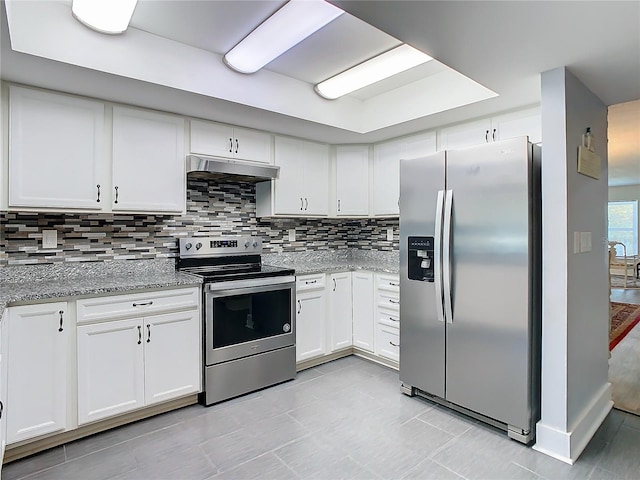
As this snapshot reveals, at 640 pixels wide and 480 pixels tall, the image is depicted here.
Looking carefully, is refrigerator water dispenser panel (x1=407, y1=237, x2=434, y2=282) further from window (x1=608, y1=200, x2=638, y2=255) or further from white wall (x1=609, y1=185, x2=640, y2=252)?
white wall (x1=609, y1=185, x2=640, y2=252)

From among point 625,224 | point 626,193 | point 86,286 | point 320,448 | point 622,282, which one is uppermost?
point 626,193

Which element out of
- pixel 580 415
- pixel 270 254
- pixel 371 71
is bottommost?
pixel 580 415

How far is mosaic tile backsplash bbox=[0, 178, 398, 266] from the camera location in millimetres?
2484

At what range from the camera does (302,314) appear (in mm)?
3293

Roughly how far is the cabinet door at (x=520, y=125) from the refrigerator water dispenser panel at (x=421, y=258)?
1.02 m

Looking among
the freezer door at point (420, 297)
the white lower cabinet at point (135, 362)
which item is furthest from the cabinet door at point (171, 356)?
the freezer door at point (420, 297)

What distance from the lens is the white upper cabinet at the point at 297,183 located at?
11.2 ft

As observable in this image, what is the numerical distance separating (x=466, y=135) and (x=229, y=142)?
190cm

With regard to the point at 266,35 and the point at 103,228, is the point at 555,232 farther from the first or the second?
the point at 103,228

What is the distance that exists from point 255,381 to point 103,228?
158 cm

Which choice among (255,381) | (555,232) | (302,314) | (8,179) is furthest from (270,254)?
(555,232)

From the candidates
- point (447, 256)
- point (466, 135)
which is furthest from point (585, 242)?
point (466, 135)

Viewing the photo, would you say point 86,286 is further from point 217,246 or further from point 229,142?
point 229,142

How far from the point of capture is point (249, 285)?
2.86 meters
